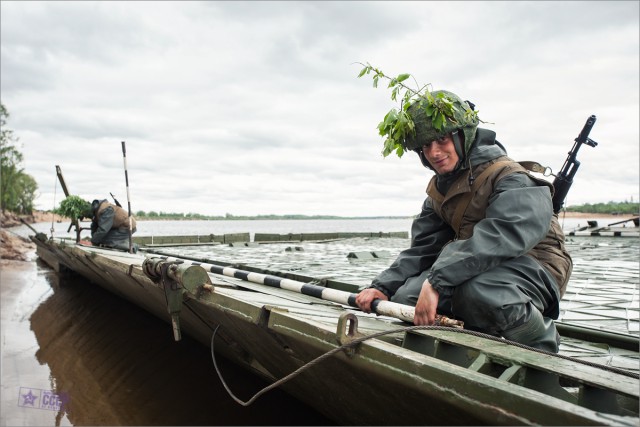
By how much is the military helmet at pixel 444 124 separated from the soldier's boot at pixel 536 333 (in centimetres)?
113

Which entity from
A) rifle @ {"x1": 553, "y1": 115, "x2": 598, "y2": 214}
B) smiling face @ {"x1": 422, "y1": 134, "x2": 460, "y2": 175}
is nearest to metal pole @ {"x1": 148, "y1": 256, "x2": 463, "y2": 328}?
smiling face @ {"x1": 422, "y1": 134, "x2": 460, "y2": 175}

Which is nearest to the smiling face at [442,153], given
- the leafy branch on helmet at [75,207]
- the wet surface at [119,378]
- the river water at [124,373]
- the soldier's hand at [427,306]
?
the soldier's hand at [427,306]

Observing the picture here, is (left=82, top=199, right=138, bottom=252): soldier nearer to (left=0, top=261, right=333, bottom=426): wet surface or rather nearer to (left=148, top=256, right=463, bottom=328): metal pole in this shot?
(left=0, top=261, right=333, bottom=426): wet surface

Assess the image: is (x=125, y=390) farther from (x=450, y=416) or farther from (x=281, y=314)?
(x=450, y=416)

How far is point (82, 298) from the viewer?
12.4 m

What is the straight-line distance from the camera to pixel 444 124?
3.09 m

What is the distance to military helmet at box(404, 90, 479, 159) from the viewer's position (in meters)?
3.12

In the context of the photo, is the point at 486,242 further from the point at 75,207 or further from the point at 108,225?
the point at 75,207

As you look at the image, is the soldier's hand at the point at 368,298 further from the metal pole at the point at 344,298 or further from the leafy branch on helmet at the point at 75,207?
the leafy branch on helmet at the point at 75,207

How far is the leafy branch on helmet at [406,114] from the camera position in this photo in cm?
307

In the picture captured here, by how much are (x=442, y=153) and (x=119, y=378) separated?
5.52m

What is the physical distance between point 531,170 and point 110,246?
11.0 meters

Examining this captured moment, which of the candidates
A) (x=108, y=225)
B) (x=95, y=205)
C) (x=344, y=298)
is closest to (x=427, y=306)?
(x=344, y=298)

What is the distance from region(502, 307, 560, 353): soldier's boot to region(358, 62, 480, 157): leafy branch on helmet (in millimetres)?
1297
